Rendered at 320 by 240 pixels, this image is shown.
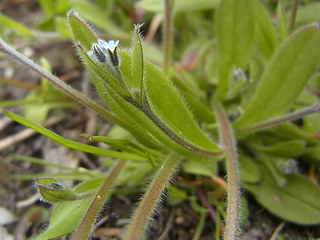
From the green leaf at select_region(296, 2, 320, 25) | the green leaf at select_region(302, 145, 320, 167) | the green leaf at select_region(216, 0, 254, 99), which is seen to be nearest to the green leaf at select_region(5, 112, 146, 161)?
the green leaf at select_region(216, 0, 254, 99)

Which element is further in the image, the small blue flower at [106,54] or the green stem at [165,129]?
the green stem at [165,129]

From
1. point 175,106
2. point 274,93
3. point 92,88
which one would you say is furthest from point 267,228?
point 92,88

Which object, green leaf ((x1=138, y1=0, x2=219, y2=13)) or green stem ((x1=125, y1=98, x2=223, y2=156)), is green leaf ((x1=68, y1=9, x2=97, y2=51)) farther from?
green leaf ((x1=138, y1=0, x2=219, y2=13))

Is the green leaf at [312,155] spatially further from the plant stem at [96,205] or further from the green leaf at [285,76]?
the plant stem at [96,205]

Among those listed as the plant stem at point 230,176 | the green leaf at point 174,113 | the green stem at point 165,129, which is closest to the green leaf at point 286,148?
the plant stem at point 230,176

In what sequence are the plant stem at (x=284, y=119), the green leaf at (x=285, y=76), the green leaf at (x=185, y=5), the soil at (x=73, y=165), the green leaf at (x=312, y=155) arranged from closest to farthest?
the plant stem at (x=284, y=119) < the green leaf at (x=285, y=76) < the soil at (x=73, y=165) < the green leaf at (x=312, y=155) < the green leaf at (x=185, y=5)

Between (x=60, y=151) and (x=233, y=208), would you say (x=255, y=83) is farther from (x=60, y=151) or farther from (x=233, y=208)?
(x=60, y=151)
